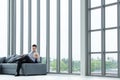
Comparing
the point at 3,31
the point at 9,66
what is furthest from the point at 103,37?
the point at 3,31

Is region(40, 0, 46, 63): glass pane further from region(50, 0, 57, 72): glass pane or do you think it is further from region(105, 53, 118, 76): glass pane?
region(105, 53, 118, 76): glass pane

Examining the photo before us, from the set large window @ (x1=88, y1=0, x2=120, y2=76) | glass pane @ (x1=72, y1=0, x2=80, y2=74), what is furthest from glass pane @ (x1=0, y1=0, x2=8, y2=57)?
large window @ (x1=88, y1=0, x2=120, y2=76)

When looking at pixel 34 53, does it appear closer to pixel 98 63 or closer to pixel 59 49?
pixel 59 49

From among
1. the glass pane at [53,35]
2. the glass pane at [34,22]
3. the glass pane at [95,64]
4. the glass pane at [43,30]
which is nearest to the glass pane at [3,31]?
the glass pane at [34,22]

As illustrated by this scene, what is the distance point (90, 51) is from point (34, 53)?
183cm

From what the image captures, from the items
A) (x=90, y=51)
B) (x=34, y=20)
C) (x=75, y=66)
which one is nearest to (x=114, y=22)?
(x=90, y=51)

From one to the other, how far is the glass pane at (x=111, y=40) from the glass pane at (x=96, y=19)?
527 mm

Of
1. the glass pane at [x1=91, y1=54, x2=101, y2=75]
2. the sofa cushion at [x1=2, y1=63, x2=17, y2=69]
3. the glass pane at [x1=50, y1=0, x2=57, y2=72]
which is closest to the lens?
the glass pane at [x1=91, y1=54, x2=101, y2=75]

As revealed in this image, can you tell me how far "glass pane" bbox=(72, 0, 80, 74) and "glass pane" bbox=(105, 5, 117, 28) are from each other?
4.60 feet

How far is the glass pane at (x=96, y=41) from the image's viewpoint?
8.99 meters

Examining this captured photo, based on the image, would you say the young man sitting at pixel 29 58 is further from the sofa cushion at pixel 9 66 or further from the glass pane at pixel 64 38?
the glass pane at pixel 64 38

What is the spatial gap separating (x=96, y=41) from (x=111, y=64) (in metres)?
0.98

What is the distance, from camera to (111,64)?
8.45m

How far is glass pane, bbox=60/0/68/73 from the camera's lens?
10352mm
